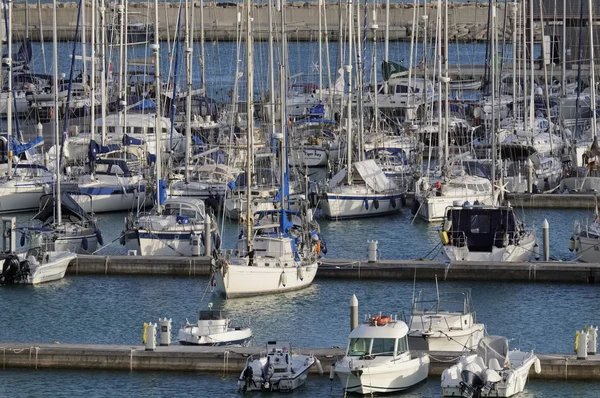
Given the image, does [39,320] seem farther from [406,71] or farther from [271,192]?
[406,71]

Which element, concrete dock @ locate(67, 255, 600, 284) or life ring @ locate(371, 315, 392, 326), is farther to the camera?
concrete dock @ locate(67, 255, 600, 284)

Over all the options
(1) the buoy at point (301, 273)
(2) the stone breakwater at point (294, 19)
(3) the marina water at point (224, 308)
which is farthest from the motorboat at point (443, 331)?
(2) the stone breakwater at point (294, 19)

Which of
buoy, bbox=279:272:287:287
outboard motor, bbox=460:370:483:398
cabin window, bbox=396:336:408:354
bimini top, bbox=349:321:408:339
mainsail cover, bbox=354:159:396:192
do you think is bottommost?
outboard motor, bbox=460:370:483:398

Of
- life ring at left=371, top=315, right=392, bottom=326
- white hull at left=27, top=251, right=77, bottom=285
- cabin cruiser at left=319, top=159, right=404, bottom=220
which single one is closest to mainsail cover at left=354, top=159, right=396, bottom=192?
cabin cruiser at left=319, top=159, right=404, bottom=220

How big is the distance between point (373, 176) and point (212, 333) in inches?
734

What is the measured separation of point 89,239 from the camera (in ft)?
151

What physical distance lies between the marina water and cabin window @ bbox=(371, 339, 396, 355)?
1093 millimetres

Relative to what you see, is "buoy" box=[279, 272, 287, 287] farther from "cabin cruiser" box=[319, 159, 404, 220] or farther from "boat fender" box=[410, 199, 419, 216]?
"boat fender" box=[410, 199, 419, 216]

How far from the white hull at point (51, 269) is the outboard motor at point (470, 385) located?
14.6m

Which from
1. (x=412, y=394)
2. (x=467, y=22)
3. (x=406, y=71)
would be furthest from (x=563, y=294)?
(x=467, y=22)

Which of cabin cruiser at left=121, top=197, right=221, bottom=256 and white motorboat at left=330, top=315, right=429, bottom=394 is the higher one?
cabin cruiser at left=121, top=197, right=221, bottom=256

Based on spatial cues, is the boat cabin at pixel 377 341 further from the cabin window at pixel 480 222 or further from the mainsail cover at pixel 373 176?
the mainsail cover at pixel 373 176

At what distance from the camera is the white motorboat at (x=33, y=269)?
141 feet

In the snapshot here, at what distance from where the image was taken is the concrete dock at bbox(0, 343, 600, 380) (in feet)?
108
